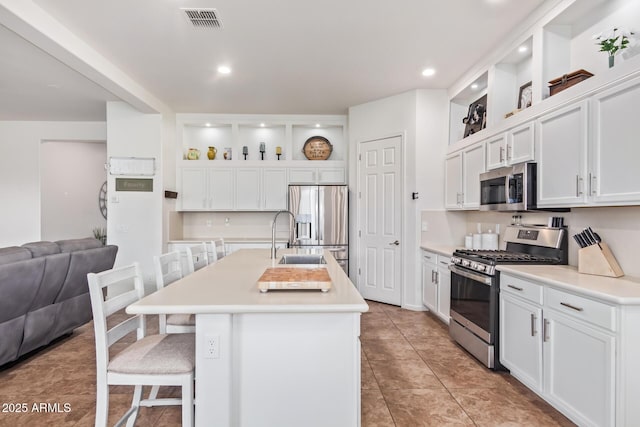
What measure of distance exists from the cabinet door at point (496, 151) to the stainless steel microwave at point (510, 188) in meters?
0.06

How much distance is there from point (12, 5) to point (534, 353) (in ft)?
14.1

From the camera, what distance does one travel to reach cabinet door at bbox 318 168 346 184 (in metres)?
5.58

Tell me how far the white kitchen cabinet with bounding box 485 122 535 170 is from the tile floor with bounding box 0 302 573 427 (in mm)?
1757

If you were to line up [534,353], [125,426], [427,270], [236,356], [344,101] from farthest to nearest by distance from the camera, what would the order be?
[344,101] < [427,270] < [534,353] < [125,426] < [236,356]

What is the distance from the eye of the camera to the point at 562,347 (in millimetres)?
2031

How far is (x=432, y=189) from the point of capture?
4.43m

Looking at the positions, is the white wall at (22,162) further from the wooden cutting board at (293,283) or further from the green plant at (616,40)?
the green plant at (616,40)

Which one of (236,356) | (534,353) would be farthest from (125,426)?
(534,353)

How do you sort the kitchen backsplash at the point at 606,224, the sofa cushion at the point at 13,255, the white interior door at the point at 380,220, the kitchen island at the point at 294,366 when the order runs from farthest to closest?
the white interior door at the point at 380,220, the sofa cushion at the point at 13,255, the kitchen backsplash at the point at 606,224, the kitchen island at the point at 294,366

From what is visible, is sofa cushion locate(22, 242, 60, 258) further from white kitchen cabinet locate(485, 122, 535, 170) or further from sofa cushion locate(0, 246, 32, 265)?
white kitchen cabinet locate(485, 122, 535, 170)

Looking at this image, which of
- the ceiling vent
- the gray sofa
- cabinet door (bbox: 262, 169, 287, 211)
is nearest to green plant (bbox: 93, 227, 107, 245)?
cabinet door (bbox: 262, 169, 287, 211)

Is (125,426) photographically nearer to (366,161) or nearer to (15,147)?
(366,161)

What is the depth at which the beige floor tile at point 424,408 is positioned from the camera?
6.79 ft

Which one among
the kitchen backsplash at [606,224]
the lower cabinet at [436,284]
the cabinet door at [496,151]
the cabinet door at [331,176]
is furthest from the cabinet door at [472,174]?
the cabinet door at [331,176]
